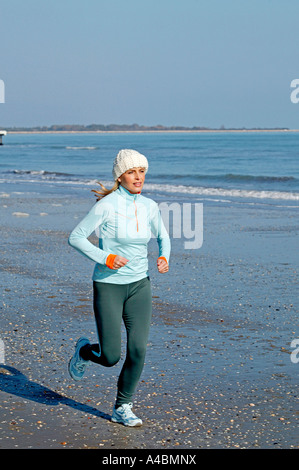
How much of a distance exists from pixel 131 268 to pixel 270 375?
169 cm

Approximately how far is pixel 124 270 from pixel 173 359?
1.65 metres

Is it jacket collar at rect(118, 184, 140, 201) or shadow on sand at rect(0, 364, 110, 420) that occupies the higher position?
jacket collar at rect(118, 184, 140, 201)

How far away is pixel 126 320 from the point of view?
183 inches

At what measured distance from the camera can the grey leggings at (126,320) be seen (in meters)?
4.58

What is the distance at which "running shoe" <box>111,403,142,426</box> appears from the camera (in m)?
4.59

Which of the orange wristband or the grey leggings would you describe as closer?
the orange wristband

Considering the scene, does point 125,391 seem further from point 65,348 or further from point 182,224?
point 182,224

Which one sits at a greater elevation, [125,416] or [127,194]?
[127,194]

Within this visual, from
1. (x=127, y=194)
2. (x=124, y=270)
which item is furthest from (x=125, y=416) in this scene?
(x=127, y=194)

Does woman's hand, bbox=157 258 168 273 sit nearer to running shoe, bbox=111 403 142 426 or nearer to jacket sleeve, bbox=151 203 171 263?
jacket sleeve, bbox=151 203 171 263

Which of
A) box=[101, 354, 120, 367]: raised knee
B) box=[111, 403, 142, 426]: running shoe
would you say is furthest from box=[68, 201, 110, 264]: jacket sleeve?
box=[111, 403, 142, 426]: running shoe

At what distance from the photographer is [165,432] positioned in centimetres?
452

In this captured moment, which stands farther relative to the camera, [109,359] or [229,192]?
[229,192]

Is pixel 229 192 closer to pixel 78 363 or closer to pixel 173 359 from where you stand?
pixel 173 359
